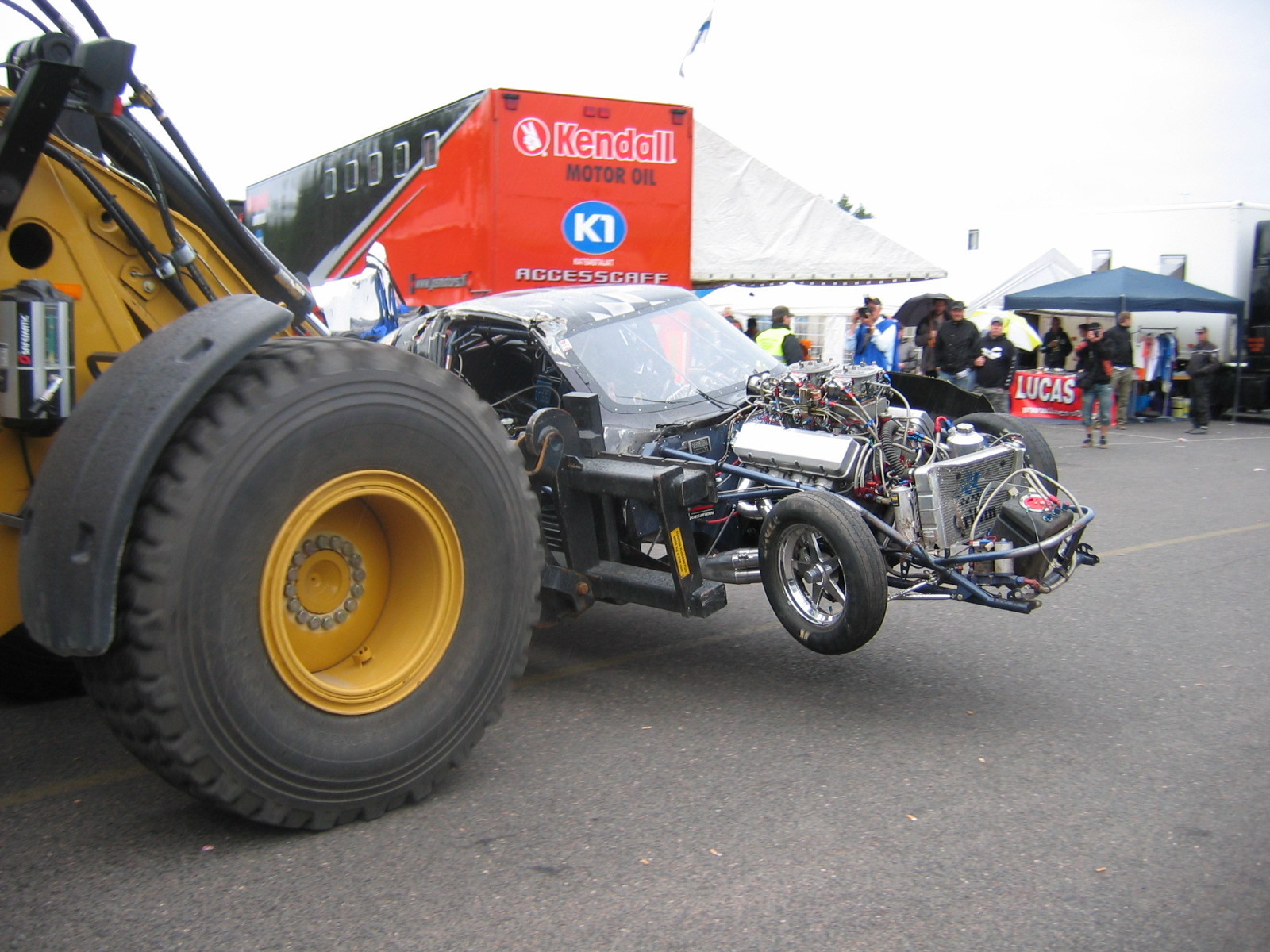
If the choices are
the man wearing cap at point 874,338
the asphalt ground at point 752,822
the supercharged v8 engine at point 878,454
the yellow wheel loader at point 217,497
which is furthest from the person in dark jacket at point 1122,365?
the yellow wheel loader at point 217,497

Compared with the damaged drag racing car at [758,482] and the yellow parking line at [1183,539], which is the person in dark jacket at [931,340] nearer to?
the yellow parking line at [1183,539]

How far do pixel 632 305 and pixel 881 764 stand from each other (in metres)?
3.03

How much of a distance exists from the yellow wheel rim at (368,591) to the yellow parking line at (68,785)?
93cm

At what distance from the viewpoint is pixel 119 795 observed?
348 centimetres

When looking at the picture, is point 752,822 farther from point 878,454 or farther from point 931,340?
point 931,340

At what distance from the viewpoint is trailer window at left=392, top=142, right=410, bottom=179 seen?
41.0ft

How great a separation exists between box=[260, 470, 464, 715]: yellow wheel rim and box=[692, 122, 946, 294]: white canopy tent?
39.7 ft

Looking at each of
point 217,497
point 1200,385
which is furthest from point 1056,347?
point 217,497

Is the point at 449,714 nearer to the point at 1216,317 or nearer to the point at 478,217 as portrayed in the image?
the point at 478,217

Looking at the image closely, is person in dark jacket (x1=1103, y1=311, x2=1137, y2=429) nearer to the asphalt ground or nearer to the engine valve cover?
the asphalt ground

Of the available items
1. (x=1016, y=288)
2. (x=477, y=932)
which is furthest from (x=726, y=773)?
(x=1016, y=288)

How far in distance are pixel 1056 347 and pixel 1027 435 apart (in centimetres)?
1565

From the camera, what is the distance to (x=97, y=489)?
2619 mm

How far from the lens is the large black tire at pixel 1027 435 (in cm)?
549
